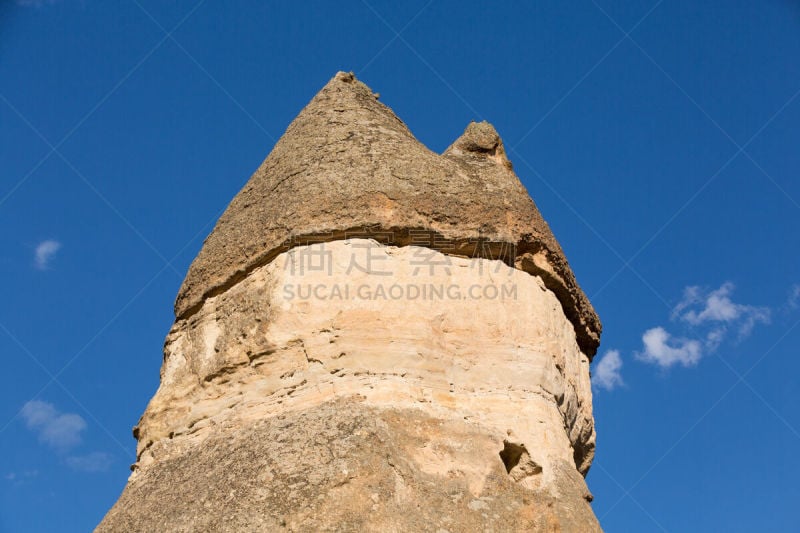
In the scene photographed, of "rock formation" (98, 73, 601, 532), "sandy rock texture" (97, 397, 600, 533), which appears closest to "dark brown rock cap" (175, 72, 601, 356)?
"rock formation" (98, 73, 601, 532)

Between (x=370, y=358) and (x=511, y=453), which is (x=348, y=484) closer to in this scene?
(x=370, y=358)

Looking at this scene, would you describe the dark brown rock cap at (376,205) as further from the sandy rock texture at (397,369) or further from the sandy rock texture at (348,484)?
the sandy rock texture at (348,484)

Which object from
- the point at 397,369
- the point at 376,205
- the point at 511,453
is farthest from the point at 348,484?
the point at 376,205

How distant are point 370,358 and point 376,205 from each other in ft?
4.18

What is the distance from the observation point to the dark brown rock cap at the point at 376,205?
6.80m

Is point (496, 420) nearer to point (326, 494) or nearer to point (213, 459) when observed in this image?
point (326, 494)

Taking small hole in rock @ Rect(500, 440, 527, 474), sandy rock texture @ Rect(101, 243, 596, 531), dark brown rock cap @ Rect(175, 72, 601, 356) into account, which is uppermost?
dark brown rock cap @ Rect(175, 72, 601, 356)

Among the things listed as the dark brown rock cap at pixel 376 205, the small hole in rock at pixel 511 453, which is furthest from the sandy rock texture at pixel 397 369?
the dark brown rock cap at pixel 376 205

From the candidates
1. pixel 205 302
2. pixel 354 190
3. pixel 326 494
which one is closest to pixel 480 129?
pixel 354 190

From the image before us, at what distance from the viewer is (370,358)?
20.2 ft

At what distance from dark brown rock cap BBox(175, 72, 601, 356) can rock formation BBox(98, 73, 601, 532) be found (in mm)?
17

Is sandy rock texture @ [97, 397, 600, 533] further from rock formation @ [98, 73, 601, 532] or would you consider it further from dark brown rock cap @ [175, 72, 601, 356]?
dark brown rock cap @ [175, 72, 601, 356]

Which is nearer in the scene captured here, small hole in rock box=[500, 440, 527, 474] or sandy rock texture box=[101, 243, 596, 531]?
sandy rock texture box=[101, 243, 596, 531]

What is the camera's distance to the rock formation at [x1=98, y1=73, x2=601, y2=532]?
18.0ft
